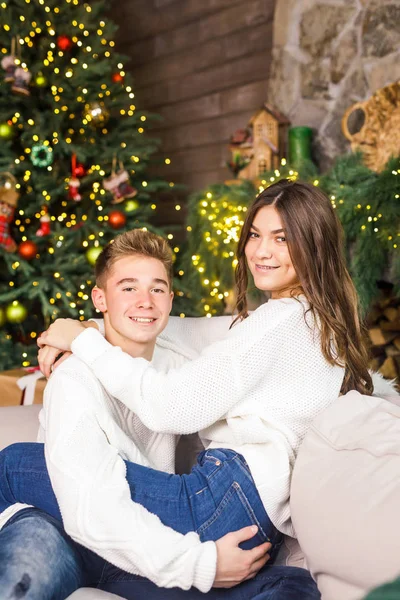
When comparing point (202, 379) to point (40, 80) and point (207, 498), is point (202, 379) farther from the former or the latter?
point (40, 80)

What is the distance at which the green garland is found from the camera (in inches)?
116

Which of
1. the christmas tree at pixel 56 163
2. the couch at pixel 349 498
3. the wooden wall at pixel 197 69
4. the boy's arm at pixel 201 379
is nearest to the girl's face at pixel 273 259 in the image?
the boy's arm at pixel 201 379

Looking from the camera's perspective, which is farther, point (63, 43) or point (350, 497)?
point (63, 43)

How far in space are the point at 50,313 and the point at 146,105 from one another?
227cm

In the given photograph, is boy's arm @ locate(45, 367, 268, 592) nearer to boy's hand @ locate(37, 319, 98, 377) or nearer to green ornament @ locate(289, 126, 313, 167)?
boy's hand @ locate(37, 319, 98, 377)

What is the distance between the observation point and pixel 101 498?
1218mm

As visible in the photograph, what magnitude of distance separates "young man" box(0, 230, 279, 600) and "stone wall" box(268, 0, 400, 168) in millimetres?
2441

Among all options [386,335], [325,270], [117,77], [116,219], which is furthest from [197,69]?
[325,270]

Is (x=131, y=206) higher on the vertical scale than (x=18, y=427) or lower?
higher

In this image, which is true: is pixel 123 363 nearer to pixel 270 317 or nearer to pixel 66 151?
pixel 270 317

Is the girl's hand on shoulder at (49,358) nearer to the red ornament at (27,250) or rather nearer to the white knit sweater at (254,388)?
the white knit sweater at (254,388)

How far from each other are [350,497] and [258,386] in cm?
37

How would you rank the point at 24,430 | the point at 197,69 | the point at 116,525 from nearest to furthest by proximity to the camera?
the point at 116,525
the point at 24,430
the point at 197,69

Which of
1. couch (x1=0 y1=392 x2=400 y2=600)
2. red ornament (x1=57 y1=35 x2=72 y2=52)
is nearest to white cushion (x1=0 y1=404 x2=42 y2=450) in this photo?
couch (x1=0 y1=392 x2=400 y2=600)
